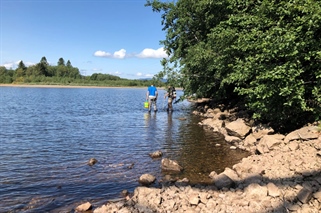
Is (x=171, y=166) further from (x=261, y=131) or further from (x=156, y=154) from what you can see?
(x=261, y=131)

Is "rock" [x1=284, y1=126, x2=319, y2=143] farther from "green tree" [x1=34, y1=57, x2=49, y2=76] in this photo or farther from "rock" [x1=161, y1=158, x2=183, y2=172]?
"green tree" [x1=34, y1=57, x2=49, y2=76]

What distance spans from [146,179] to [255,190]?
3363 mm

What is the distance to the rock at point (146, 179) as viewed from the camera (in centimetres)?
834

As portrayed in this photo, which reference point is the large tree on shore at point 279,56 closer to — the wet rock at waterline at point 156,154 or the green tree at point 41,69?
the wet rock at waterline at point 156,154

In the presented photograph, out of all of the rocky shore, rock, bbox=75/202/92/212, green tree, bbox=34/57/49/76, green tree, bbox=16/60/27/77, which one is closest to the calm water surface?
rock, bbox=75/202/92/212

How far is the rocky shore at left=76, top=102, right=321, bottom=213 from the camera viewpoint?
587 centimetres

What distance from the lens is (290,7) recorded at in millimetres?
10172

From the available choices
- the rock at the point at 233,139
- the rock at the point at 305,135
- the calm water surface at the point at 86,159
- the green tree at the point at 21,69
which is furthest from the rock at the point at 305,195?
the green tree at the point at 21,69

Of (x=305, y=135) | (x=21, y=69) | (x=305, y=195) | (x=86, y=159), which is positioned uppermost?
(x=21, y=69)

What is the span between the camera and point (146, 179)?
8.38 metres

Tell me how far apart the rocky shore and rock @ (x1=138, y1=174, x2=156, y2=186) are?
0.08 m

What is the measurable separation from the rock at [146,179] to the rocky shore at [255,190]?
0.27ft

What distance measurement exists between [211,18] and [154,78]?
769cm

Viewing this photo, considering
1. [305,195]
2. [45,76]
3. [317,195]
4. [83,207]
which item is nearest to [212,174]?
[305,195]
